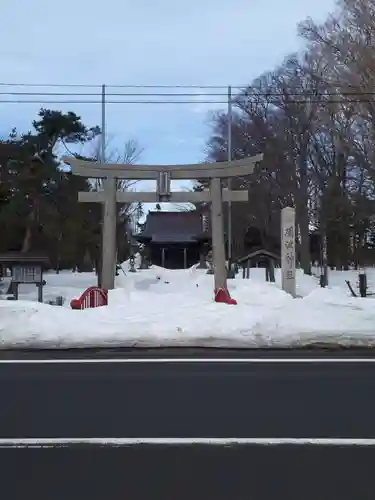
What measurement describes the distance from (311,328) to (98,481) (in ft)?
23.2

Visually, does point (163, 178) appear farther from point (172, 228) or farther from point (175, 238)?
point (172, 228)

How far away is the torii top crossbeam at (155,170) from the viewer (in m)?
21.9

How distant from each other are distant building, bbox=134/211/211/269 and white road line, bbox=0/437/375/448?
48.1 meters

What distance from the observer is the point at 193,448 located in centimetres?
515

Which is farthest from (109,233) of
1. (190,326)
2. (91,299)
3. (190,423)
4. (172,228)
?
(172,228)

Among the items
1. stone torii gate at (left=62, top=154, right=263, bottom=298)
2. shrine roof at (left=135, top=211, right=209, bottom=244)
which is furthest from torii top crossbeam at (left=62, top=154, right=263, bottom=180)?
→ shrine roof at (left=135, top=211, right=209, bottom=244)

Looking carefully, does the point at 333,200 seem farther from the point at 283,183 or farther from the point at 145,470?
the point at 145,470

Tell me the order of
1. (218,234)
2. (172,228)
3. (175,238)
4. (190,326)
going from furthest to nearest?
(172,228) → (175,238) → (218,234) → (190,326)


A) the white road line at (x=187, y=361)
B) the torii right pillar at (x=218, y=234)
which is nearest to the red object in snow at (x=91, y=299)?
the torii right pillar at (x=218, y=234)

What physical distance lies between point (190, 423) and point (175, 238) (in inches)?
1926

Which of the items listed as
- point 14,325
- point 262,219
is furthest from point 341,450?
point 262,219

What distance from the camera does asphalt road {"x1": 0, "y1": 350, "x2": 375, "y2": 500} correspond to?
4.35 meters

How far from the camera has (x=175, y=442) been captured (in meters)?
5.34

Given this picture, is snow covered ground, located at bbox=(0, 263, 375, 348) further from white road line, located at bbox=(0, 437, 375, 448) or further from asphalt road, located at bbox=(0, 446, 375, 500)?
asphalt road, located at bbox=(0, 446, 375, 500)
